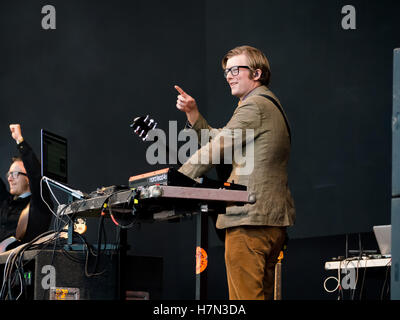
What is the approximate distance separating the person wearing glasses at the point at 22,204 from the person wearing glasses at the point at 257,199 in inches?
76.8

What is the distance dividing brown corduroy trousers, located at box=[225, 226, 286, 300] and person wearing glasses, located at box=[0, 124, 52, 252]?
2094 mm

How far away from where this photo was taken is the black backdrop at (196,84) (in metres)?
4.74

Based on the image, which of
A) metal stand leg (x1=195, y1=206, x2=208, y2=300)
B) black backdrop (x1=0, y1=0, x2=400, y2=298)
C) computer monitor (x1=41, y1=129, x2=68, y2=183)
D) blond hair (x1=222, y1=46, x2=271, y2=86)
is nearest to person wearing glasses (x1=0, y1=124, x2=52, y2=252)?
computer monitor (x1=41, y1=129, x2=68, y2=183)

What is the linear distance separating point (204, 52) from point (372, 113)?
184 centimetres

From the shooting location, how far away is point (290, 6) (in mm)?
5281

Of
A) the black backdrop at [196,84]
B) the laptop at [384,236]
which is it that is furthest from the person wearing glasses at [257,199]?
the black backdrop at [196,84]

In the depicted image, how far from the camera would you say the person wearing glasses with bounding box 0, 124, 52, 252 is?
4473 mm

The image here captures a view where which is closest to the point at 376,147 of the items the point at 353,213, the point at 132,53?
the point at 353,213

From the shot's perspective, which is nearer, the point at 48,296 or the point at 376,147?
the point at 48,296

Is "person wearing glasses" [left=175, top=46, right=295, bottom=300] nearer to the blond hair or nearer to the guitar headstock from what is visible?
the blond hair

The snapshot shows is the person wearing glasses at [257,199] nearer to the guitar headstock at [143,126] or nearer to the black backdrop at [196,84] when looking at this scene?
the guitar headstock at [143,126]

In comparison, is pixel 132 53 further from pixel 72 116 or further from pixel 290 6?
pixel 290 6

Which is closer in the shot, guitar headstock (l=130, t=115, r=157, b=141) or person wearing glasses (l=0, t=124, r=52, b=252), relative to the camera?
guitar headstock (l=130, t=115, r=157, b=141)

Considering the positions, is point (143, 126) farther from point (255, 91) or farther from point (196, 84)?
point (196, 84)
